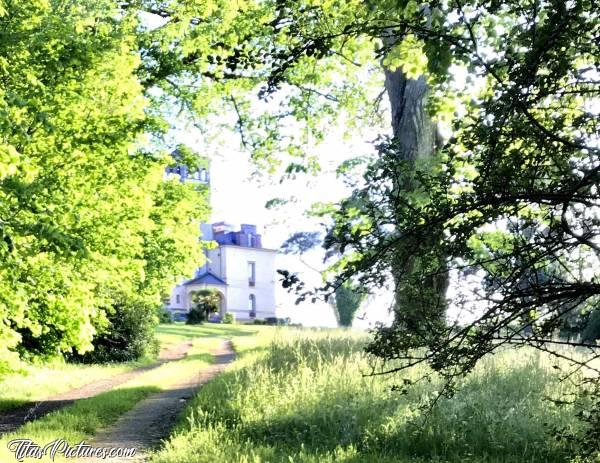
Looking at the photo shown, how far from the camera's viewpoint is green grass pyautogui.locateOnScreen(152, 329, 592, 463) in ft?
21.7

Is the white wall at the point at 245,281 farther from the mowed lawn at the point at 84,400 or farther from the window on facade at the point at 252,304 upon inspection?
the mowed lawn at the point at 84,400

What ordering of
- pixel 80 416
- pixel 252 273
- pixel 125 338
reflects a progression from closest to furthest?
pixel 80 416, pixel 125 338, pixel 252 273

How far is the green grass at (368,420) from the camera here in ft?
21.7

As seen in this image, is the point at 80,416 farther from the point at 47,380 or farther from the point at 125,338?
the point at 125,338

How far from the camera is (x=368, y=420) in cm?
779

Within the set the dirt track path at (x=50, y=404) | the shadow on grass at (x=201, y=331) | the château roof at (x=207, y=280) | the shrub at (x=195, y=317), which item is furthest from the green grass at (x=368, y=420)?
the château roof at (x=207, y=280)

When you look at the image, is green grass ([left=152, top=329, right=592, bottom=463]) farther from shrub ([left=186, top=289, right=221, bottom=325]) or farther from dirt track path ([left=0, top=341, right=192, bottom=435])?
shrub ([left=186, top=289, right=221, bottom=325])

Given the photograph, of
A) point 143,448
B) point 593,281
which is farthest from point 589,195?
point 143,448

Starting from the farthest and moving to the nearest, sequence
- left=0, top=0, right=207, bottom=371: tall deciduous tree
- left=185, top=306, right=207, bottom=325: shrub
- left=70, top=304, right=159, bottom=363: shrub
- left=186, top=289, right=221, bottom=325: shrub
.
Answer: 1. left=186, top=289, right=221, bottom=325: shrub
2. left=185, top=306, right=207, bottom=325: shrub
3. left=70, top=304, right=159, bottom=363: shrub
4. left=0, top=0, right=207, bottom=371: tall deciduous tree

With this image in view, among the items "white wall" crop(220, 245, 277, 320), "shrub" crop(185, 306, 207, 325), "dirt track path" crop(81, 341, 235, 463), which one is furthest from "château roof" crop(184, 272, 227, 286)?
"dirt track path" crop(81, 341, 235, 463)

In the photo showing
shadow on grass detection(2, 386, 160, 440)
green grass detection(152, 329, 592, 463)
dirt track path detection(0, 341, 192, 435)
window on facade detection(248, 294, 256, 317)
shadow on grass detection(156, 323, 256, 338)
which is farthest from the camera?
window on facade detection(248, 294, 256, 317)

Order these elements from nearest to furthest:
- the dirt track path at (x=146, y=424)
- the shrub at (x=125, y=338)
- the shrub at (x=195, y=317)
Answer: the dirt track path at (x=146, y=424) → the shrub at (x=125, y=338) → the shrub at (x=195, y=317)

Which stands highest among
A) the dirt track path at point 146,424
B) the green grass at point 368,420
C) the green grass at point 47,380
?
the green grass at point 368,420

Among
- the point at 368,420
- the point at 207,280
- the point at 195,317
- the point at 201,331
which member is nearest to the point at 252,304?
the point at 207,280
